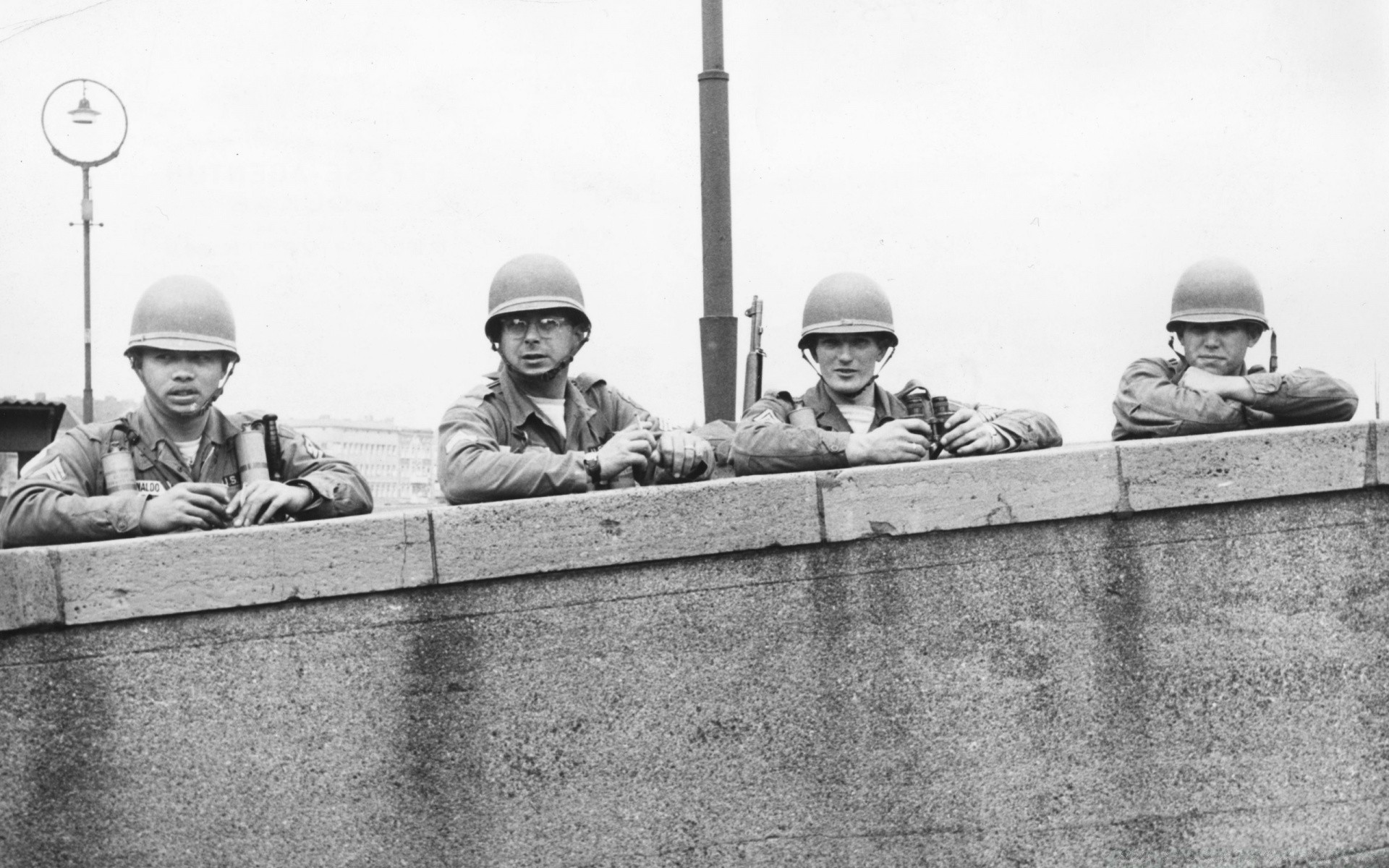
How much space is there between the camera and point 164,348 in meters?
6.01

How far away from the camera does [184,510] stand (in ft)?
18.0

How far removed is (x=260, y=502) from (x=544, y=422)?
137 centimetres

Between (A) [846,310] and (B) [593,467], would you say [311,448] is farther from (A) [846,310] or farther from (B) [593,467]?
(A) [846,310]

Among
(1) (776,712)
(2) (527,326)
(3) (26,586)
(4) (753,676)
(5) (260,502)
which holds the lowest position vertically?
(1) (776,712)

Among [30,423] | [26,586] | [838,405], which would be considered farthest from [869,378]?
[30,423]

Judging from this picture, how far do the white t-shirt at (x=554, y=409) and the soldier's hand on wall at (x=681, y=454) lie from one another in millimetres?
516

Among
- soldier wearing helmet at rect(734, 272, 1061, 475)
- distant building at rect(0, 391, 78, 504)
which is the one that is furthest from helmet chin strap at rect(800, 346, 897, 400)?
distant building at rect(0, 391, 78, 504)

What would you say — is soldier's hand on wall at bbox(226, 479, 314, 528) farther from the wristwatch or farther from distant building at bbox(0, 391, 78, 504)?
distant building at bbox(0, 391, 78, 504)

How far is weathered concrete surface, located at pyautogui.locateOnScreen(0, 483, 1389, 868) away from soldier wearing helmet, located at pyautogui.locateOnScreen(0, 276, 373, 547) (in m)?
0.43

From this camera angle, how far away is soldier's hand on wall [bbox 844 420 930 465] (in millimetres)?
6090

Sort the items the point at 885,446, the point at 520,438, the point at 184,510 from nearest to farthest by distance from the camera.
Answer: the point at 184,510 → the point at 885,446 → the point at 520,438

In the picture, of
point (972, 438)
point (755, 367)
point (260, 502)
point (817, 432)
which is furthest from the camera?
point (755, 367)

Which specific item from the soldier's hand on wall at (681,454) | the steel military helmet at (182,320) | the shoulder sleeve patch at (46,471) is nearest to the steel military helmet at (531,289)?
the soldier's hand on wall at (681,454)

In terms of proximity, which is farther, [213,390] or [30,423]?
[30,423]
